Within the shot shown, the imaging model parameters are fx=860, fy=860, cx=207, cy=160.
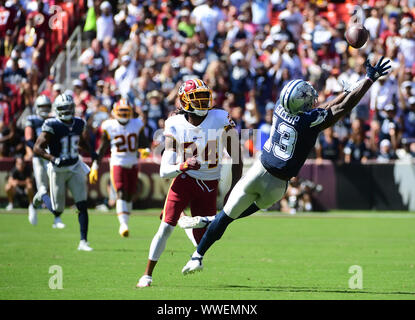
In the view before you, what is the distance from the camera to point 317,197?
19.0m

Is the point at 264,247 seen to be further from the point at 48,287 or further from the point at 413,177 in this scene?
the point at 413,177

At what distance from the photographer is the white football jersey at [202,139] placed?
870 centimetres

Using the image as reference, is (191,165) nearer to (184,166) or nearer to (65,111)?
(184,166)

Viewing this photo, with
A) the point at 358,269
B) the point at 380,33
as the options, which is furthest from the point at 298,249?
the point at 380,33

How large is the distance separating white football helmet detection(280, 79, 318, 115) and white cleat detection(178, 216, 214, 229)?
4.75 ft

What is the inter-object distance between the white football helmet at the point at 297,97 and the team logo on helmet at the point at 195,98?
92 centimetres

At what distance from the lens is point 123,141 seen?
44.7 feet

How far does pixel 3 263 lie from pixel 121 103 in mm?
4349

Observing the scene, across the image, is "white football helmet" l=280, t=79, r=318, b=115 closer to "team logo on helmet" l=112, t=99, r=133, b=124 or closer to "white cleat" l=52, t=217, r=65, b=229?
"team logo on helmet" l=112, t=99, r=133, b=124

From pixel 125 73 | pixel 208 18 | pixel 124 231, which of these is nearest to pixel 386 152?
pixel 208 18

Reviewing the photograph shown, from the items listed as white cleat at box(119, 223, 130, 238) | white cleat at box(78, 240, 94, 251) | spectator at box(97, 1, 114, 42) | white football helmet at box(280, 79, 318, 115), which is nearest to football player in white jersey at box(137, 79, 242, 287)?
white football helmet at box(280, 79, 318, 115)

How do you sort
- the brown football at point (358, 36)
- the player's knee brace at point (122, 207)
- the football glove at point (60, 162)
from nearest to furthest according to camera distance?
1. the brown football at point (358, 36)
2. the football glove at point (60, 162)
3. the player's knee brace at point (122, 207)
